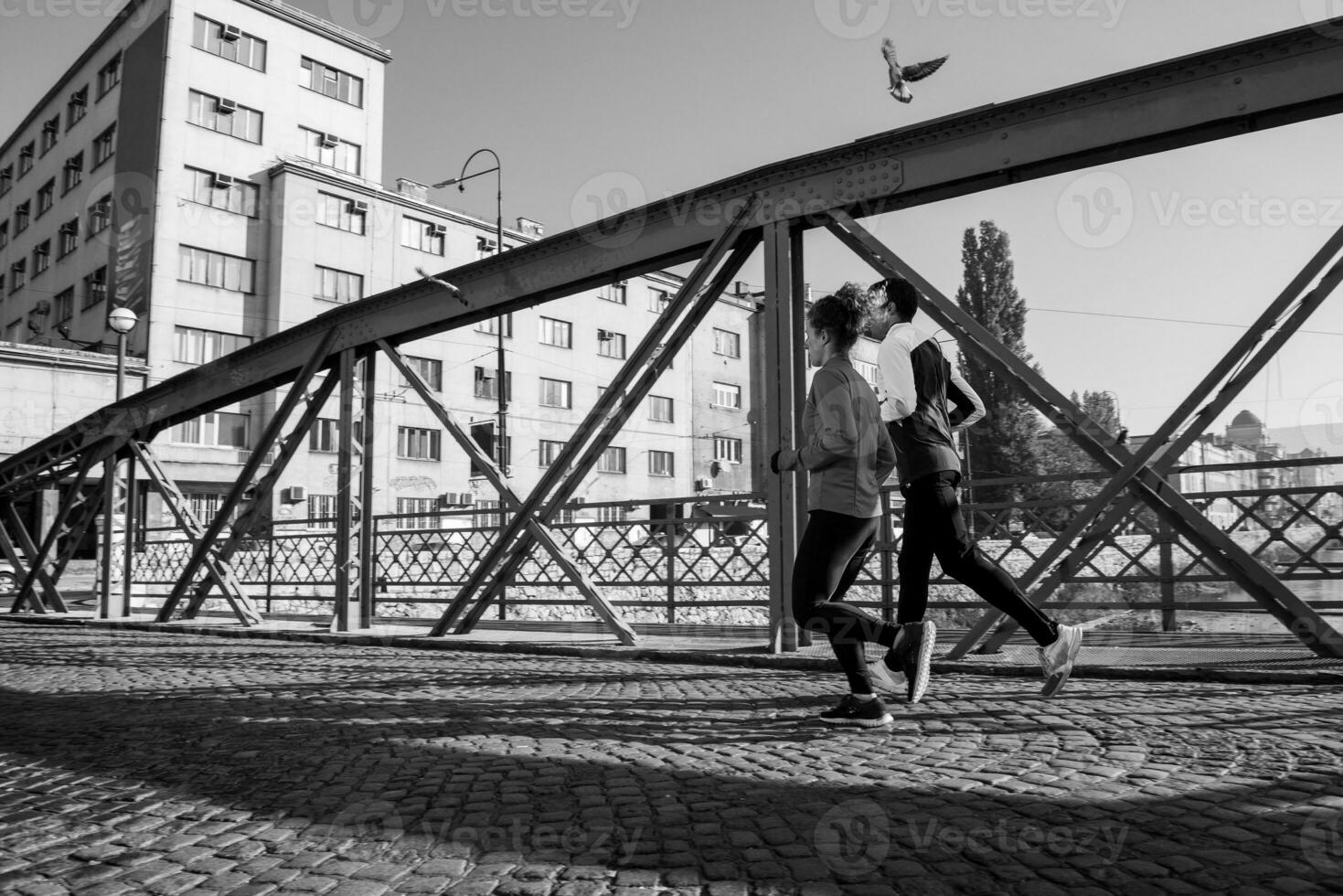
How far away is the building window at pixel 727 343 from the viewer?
58469 mm

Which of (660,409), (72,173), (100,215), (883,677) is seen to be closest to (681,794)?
(883,677)

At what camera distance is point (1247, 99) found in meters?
6.26

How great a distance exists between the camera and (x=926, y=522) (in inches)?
203

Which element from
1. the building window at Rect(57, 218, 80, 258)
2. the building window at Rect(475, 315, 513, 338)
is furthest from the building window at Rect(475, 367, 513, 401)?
the building window at Rect(57, 218, 80, 258)

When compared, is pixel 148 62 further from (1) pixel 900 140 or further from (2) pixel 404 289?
(1) pixel 900 140

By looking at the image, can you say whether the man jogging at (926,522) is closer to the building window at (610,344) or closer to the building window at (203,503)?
the building window at (203,503)

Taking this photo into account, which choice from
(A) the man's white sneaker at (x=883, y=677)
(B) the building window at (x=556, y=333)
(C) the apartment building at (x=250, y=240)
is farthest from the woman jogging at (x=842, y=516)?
(B) the building window at (x=556, y=333)

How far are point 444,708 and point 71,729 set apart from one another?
1.87 metres

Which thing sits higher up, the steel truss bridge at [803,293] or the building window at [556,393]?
the building window at [556,393]

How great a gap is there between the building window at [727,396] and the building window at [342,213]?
73.5 feet

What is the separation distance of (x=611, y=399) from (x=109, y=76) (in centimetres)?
4242

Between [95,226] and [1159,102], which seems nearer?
[1159,102]

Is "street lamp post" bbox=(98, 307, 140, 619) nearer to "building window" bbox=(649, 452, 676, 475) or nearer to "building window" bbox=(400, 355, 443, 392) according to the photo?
"building window" bbox=(400, 355, 443, 392)

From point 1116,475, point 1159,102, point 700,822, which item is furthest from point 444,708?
point 1159,102
